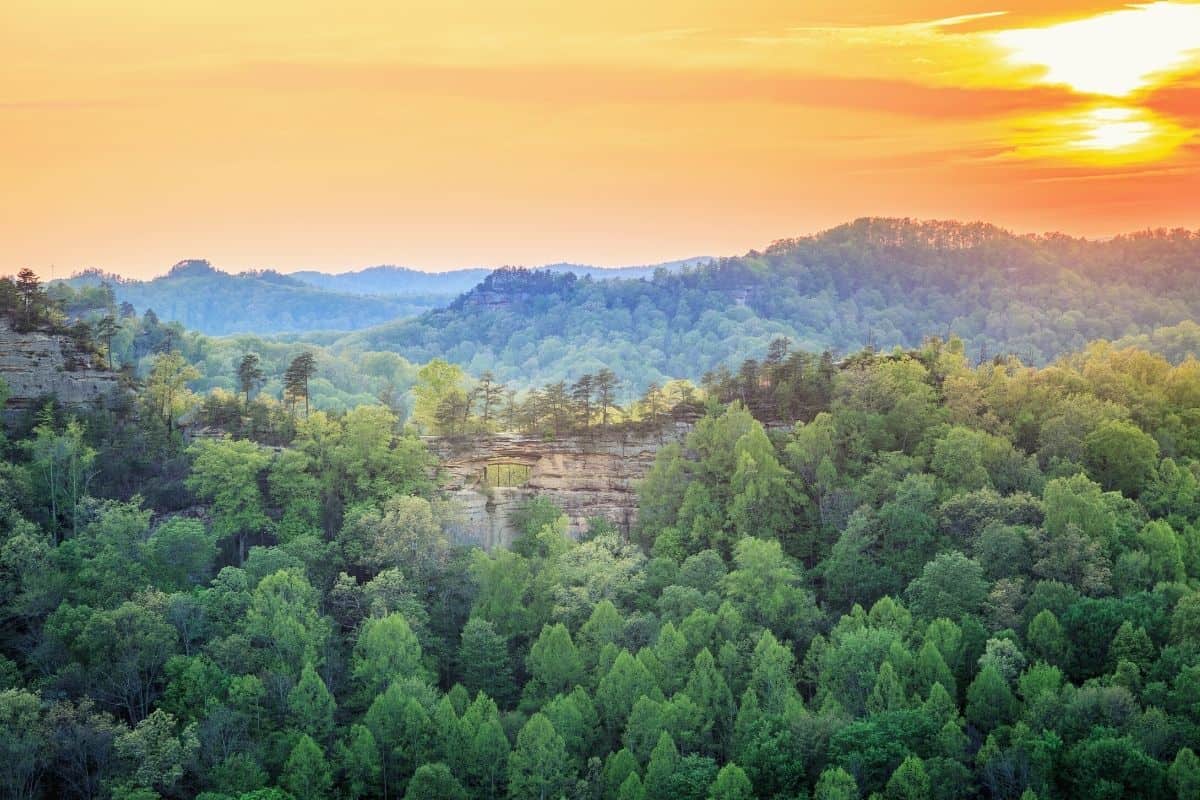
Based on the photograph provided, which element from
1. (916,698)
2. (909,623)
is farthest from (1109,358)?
(916,698)

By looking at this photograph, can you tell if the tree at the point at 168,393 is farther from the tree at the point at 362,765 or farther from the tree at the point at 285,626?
the tree at the point at 362,765

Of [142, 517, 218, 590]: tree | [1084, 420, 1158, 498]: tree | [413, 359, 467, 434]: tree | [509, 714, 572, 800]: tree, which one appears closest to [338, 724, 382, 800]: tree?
[509, 714, 572, 800]: tree

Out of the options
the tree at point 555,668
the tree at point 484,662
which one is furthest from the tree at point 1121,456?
the tree at point 484,662

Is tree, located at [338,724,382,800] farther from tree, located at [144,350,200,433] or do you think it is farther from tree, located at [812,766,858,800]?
tree, located at [144,350,200,433]

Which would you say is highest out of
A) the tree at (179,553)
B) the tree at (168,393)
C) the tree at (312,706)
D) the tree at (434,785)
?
the tree at (168,393)

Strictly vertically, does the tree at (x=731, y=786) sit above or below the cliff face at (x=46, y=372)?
below

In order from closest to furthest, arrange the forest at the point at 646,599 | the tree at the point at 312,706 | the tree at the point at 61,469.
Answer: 1. the forest at the point at 646,599
2. the tree at the point at 312,706
3. the tree at the point at 61,469
